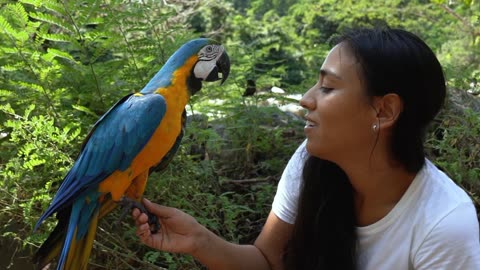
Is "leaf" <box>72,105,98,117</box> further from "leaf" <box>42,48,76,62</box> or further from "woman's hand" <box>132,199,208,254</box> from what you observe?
"woman's hand" <box>132,199,208,254</box>

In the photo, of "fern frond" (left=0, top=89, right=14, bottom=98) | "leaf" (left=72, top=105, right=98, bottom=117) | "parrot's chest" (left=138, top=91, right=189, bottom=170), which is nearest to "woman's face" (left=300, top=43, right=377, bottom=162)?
"parrot's chest" (left=138, top=91, right=189, bottom=170)

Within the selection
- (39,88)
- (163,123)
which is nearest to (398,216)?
(163,123)

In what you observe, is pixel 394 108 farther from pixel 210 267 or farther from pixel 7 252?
pixel 7 252

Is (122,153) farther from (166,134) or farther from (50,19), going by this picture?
(50,19)

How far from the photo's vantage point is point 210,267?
121cm

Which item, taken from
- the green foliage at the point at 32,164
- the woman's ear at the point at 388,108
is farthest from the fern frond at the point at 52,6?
the woman's ear at the point at 388,108

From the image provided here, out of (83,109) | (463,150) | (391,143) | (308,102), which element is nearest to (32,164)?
(83,109)

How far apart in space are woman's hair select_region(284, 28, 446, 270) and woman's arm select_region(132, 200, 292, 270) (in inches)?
1.9

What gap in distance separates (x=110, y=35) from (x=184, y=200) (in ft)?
1.66

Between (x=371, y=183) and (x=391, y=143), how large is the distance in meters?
0.09

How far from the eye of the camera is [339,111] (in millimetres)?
1000

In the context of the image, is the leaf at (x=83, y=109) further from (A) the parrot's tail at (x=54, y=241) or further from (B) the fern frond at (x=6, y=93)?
(A) the parrot's tail at (x=54, y=241)

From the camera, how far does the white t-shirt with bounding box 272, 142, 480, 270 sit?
0.95 metres

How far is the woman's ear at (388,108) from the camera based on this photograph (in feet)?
3.27
